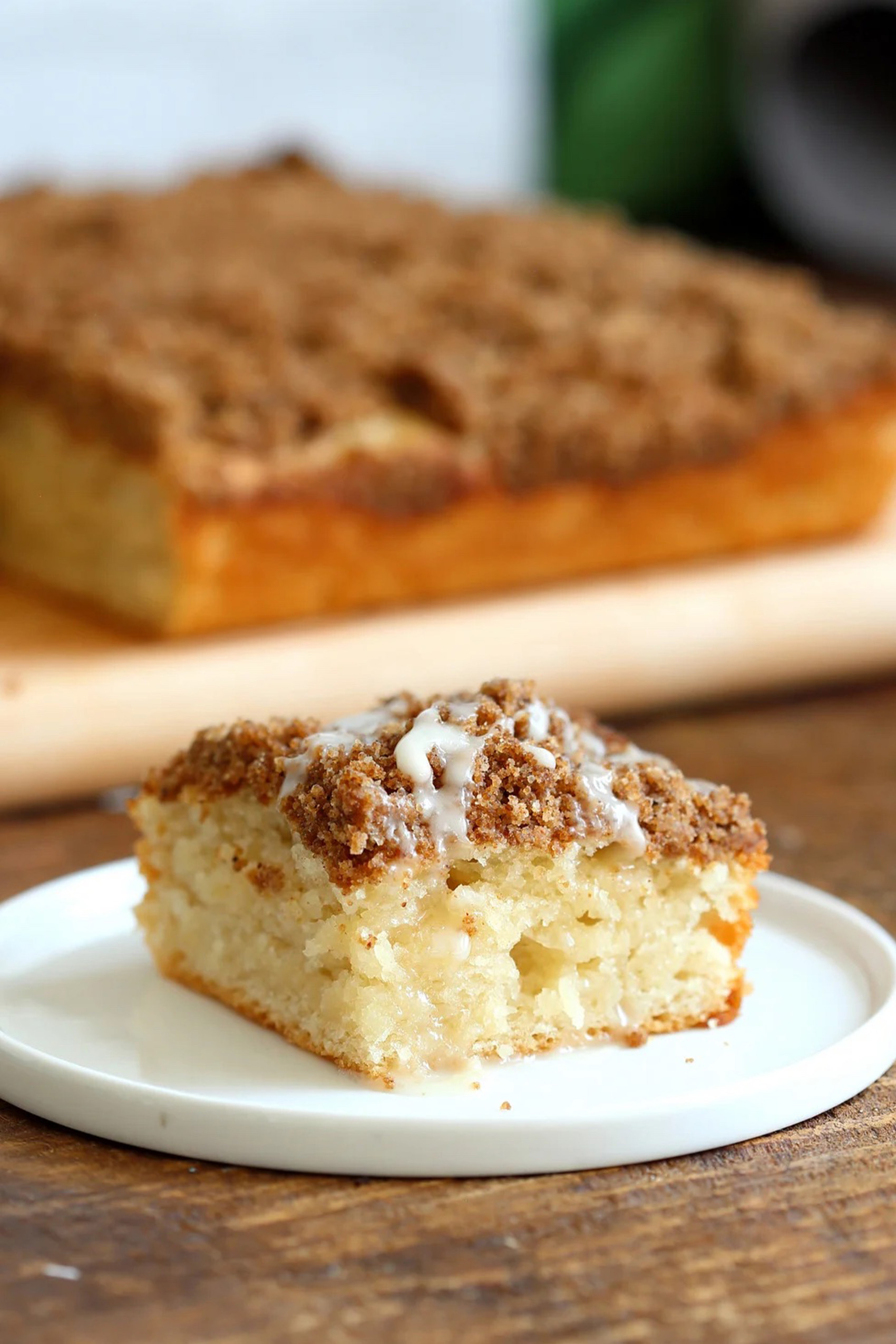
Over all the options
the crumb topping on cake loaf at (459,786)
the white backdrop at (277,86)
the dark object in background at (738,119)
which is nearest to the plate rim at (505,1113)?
the crumb topping on cake loaf at (459,786)

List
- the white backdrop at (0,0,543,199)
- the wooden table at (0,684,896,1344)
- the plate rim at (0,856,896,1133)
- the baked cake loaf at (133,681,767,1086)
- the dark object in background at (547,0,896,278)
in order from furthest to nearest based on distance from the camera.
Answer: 1. the dark object in background at (547,0,896,278)
2. the white backdrop at (0,0,543,199)
3. the baked cake loaf at (133,681,767,1086)
4. the plate rim at (0,856,896,1133)
5. the wooden table at (0,684,896,1344)

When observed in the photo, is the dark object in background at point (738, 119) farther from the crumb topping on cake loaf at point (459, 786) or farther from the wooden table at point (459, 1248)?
the wooden table at point (459, 1248)

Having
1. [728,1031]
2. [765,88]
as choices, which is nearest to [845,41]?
[765,88]

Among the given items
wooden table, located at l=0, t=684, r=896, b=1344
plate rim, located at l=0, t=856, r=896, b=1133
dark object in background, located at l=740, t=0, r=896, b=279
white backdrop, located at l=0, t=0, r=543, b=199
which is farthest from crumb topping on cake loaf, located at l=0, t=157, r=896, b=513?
dark object in background, located at l=740, t=0, r=896, b=279

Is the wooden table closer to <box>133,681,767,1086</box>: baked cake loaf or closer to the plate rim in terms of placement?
the plate rim

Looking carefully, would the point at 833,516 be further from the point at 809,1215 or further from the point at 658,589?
the point at 809,1215

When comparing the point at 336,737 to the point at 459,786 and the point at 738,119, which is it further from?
the point at 738,119
